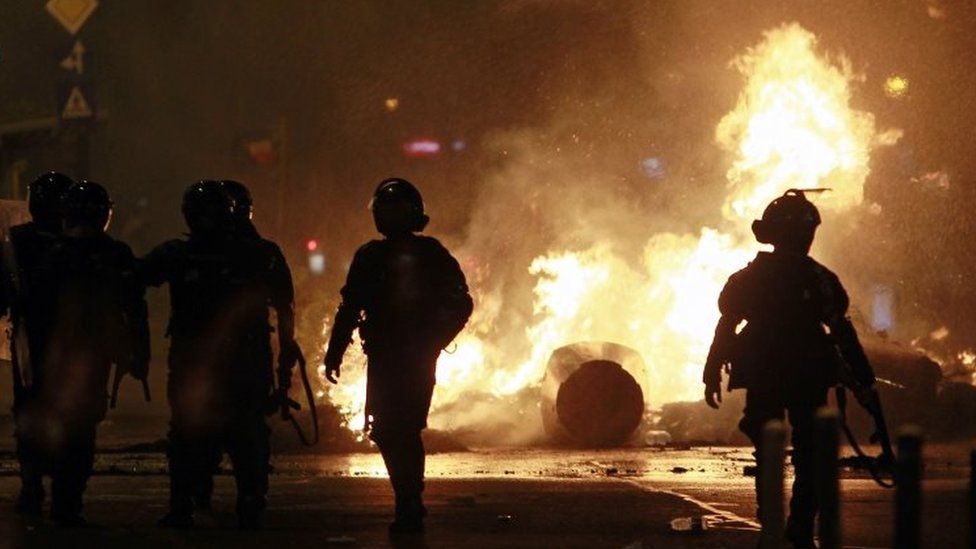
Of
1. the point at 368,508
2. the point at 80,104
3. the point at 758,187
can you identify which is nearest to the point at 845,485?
the point at 368,508

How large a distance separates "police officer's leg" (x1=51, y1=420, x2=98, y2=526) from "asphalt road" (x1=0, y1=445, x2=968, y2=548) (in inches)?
5.4

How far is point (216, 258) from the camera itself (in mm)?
9953

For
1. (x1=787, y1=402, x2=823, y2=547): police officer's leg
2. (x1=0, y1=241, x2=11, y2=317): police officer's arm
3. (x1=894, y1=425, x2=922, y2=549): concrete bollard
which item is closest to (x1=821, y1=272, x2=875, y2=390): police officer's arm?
(x1=787, y1=402, x2=823, y2=547): police officer's leg

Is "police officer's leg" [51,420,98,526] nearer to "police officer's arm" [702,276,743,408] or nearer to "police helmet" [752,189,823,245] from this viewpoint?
"police officer's arm" [702,276,743,408]

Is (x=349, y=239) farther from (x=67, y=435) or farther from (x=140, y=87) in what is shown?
(x=67, y=435)

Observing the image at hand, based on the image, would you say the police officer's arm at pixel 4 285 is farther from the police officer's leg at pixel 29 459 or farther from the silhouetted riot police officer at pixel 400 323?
the silhouetted riot police officer at pixel 400 323

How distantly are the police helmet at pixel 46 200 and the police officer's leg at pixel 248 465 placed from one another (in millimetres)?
1731

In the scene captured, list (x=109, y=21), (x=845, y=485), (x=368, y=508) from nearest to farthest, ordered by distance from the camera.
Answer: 1. (x=368, y=508)
2. (x=845, y=485)
3. (x=109, y=21)

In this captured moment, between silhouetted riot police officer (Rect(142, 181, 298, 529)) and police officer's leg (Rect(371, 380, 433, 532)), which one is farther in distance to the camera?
silhouetted riot police officer (Rect(142, 181, 298, 529))

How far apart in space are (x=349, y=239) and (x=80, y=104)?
18233mm

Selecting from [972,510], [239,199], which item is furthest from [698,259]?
[972,510]

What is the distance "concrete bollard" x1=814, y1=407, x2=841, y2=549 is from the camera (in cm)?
630

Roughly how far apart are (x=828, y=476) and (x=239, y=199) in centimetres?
490

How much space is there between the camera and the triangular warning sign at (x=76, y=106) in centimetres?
2019
